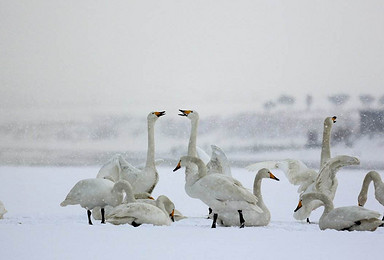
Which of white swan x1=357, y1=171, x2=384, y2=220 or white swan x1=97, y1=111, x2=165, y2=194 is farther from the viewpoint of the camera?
white swan x1=97, y1=111, x2=165, y2=194

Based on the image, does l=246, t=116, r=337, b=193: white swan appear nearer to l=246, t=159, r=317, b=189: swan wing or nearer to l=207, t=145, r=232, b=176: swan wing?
l=246, t=159, r=317, b=189: swan wing

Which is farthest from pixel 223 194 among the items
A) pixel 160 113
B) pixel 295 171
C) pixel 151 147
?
pixel 295 171

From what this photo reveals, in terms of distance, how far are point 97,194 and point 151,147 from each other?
2.52 metres

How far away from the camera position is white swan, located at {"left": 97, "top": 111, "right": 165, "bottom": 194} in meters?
11.6

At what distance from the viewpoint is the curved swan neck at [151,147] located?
11906 millimetres

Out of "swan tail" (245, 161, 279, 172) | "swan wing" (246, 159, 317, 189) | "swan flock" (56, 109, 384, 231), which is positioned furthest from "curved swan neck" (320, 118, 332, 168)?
"swan tail" (245, 161, 279, 172)

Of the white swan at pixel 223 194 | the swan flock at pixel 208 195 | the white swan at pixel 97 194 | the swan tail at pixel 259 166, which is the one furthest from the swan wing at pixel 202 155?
the white swan at pixel 223 194

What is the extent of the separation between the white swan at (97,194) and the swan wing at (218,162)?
2.15 meters

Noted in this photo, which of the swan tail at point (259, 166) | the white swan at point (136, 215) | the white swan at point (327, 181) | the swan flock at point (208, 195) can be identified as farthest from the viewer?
the swan tail at point (259, 166)

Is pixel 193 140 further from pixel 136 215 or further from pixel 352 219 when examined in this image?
pixel 352 219

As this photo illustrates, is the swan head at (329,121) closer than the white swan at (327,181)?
No

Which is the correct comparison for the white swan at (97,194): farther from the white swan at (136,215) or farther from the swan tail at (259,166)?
the swan tail at (259,166)

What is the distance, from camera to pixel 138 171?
11.9 m

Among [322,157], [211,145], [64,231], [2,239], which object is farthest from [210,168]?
[2,239]
